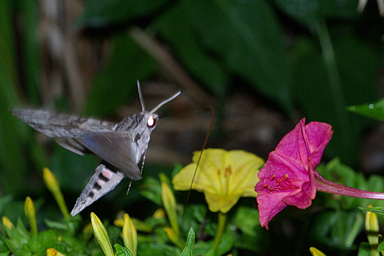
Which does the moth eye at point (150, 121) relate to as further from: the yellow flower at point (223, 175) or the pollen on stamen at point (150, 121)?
the yellow flower at point (223, 175)

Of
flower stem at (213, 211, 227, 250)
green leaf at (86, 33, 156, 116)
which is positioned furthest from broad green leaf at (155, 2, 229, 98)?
flower stem at (213, 211, 227, 250)

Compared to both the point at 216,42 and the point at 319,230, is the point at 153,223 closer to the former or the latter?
the point at 319,230

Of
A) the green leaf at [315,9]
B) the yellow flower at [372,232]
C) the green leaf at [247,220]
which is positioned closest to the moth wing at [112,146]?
the green leaf at [247,220]

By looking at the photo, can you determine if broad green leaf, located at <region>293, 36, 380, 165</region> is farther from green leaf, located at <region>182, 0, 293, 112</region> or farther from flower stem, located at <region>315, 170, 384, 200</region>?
flower stem, located at <region>315, 170, 384, 200</region>

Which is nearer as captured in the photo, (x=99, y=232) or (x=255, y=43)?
(x=99, y=232)

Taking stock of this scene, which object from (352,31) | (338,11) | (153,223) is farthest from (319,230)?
(352,31)

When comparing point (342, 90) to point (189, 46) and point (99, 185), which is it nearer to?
point (189, 46)
